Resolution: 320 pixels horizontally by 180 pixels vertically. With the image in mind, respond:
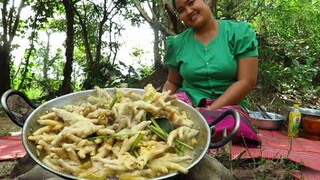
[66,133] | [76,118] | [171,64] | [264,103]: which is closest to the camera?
[66,133]

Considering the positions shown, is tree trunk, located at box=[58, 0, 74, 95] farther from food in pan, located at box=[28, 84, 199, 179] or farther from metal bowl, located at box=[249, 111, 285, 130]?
food in pan, located at box=[28, 84, 199, 179]

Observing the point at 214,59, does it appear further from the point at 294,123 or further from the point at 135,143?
the point at 135,143

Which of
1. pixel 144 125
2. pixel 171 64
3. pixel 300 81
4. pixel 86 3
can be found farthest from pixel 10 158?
pixel 86 3

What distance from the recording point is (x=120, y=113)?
4.47 ft

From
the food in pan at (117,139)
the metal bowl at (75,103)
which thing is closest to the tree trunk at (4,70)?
the metal bowl at (75,103)

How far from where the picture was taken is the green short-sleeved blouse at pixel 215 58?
8.18ft

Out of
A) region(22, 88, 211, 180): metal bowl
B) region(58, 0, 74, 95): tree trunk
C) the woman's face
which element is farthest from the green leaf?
region(58, 0, 74, 95): tree trunk

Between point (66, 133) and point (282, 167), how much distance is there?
A: 134 cm

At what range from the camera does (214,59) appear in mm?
2518

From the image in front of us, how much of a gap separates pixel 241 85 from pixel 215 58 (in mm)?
276

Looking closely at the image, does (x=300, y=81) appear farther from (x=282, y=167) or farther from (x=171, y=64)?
(x=282, y=167)

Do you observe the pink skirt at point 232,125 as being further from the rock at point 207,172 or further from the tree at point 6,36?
the tree at point 6,36

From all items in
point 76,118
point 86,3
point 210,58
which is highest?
point 86,3

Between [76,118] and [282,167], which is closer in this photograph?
[76,118]
